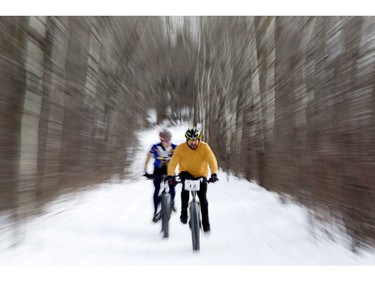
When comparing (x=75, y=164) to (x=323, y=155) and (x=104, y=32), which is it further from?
(x=323, y=155)

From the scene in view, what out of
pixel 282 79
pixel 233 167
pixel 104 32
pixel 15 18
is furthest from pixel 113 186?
pixel 15 18

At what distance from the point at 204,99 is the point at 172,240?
783cm

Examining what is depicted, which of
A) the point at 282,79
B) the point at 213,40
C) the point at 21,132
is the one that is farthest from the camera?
the point at 213,40

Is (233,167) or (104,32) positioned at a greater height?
(104,32)

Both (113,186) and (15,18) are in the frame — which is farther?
(113,186)

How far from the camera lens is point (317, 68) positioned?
5320mm

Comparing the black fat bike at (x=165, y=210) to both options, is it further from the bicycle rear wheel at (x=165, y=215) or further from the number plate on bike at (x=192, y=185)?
the number plate on bike at (x=192, y=185)

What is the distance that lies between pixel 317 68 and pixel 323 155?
1135 millimetres

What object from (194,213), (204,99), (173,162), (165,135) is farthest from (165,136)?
(204,99)

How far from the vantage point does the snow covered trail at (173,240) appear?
4.25 meters

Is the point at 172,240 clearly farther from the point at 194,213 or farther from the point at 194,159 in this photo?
the point at 194,159

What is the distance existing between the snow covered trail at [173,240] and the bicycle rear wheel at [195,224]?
12 centimetres

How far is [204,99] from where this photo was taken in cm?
1242

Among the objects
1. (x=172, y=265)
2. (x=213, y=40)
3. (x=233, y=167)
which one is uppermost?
(x=213, y=40)
